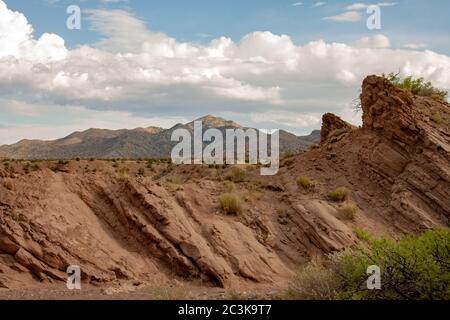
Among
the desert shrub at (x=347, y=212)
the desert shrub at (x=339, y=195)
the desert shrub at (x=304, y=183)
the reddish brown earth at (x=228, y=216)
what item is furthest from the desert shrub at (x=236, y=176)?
the desert shrub at (x=347, y=212)

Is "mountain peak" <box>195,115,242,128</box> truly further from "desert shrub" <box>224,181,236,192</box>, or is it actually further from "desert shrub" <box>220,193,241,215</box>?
"desert shrub" <box>220,193,241,215</box>

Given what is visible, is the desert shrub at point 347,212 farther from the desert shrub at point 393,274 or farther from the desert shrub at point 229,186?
the desert shrub at point 393,274

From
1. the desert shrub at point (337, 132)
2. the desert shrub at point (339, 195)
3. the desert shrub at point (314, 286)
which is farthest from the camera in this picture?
the desert shrub at point (337, 132)

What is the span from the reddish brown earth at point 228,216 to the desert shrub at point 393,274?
3.21 m

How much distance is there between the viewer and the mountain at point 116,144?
88.7m

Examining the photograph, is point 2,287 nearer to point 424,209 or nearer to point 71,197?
point 71,197

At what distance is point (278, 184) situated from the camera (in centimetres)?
2091

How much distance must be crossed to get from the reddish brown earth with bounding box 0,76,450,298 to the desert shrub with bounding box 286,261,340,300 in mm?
2813

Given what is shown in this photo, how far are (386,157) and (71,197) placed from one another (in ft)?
35.8

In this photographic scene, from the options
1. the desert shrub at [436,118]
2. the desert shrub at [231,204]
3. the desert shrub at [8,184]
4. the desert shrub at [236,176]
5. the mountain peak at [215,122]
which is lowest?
the desert shrub at [231,204]

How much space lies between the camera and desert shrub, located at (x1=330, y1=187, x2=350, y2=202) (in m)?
19.6

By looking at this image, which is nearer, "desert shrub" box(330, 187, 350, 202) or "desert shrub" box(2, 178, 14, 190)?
"desert shrub" box(2, 178, 14, 190)

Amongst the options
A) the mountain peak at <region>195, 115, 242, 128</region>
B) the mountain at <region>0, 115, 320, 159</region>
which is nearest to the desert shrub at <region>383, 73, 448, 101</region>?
the mountain at <region>0, 115, 320, 159</region>
